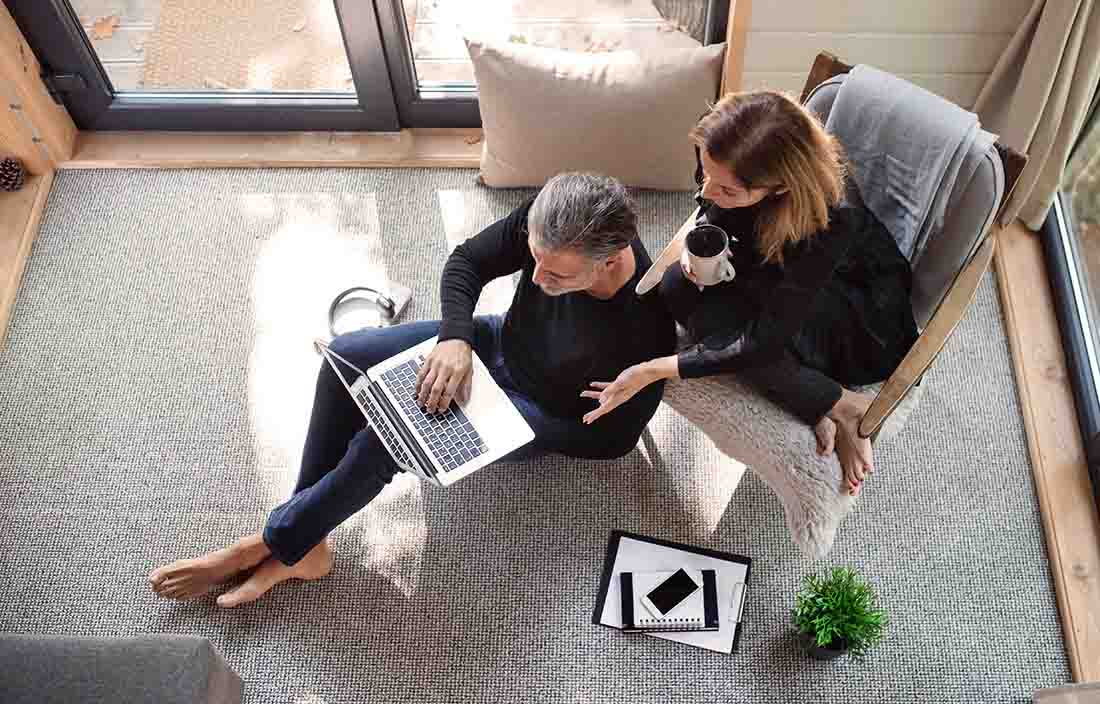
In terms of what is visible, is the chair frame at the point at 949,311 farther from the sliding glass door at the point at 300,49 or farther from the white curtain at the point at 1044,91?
the sliding glass door at the point at 300,49

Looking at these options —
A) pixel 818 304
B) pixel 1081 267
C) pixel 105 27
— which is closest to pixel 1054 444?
pixel 1081 267

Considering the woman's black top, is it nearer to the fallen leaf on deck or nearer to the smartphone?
the smartphone

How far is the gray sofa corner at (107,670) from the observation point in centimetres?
152

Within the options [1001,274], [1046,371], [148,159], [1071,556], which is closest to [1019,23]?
[1001,274]

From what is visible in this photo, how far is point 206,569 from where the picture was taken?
193 cm

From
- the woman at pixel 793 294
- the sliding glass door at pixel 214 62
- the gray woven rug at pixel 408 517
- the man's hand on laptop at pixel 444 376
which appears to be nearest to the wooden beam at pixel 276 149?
the sliding glass door at pixel 214 62

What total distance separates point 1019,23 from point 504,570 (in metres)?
1.82

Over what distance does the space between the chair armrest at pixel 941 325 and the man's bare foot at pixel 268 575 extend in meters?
1.22

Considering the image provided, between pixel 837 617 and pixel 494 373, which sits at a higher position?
pixel 494 373

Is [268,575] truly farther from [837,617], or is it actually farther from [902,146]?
[902,146]

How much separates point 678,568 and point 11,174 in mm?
2103

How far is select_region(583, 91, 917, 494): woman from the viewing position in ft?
4.86

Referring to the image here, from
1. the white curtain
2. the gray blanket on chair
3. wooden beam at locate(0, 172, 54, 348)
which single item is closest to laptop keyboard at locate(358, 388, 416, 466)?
the gray blanket on chair

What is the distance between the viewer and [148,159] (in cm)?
263
